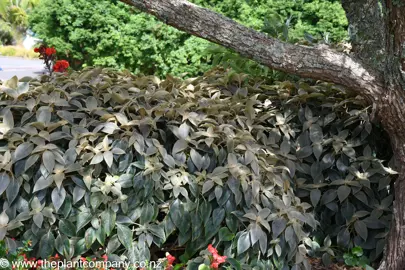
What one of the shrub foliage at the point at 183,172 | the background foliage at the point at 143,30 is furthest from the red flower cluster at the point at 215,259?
the background foliage at the point at 143,30

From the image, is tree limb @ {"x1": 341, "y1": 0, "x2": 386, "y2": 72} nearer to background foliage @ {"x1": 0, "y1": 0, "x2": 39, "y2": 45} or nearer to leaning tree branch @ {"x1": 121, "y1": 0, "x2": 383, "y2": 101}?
leaning tree branch @ {"x1": 121, "y1": 0, "x2": 383, "y2": 101}

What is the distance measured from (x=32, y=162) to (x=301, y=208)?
1.44m

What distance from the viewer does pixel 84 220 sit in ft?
8.92

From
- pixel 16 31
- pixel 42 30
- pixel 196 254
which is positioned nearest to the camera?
pixel 196 254

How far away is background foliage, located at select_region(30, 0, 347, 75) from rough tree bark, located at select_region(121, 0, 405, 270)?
4014 mm

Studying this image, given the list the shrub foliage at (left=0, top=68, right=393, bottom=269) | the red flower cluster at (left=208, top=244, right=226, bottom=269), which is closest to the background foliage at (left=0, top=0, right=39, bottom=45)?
the shrub foliage at (left=0, top=68, right=393, bottom=269)

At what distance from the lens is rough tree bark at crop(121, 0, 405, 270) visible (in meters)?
2.95

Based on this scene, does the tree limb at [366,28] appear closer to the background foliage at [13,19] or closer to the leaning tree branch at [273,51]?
the leaning tree branch at [273,51]

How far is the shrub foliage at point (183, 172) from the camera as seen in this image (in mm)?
2742

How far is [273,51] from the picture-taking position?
3.04 meters

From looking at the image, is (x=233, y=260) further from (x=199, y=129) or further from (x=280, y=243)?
(x=199, y=129)

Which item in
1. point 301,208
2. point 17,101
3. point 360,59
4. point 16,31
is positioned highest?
point 360,59

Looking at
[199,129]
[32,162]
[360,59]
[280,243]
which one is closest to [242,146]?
[199,129]

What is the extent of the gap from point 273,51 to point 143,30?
4.37 meters
